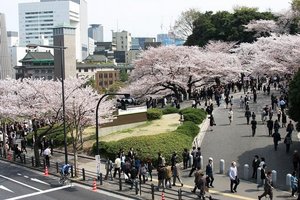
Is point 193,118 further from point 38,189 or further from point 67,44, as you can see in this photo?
point 67,44

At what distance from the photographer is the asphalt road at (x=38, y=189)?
2198 centimetres

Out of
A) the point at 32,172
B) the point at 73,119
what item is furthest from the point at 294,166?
the point at 32,172

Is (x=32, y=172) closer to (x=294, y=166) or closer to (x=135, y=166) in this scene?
(x=135, y=166)

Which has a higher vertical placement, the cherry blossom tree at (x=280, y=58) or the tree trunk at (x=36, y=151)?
the cherry blossom tree at (x=280, y=58)

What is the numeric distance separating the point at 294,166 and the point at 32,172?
16612mm

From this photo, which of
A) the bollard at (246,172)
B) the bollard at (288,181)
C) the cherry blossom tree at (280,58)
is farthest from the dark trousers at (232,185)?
the cherry blossom tree at (280,58)

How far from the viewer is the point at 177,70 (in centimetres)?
5062

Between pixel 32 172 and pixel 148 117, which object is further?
pixel 148 117

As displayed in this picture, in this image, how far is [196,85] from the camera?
5406 centimetres

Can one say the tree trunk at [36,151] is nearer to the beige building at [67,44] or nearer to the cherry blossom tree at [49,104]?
the cherry blossom tree at [49,104]

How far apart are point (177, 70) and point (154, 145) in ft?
78.2

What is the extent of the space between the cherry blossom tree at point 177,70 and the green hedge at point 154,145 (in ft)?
65.1

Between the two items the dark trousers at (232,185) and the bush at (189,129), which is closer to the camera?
→ the dark trousers at (232,185)

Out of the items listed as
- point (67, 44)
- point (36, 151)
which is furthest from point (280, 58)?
point (67, 44)
